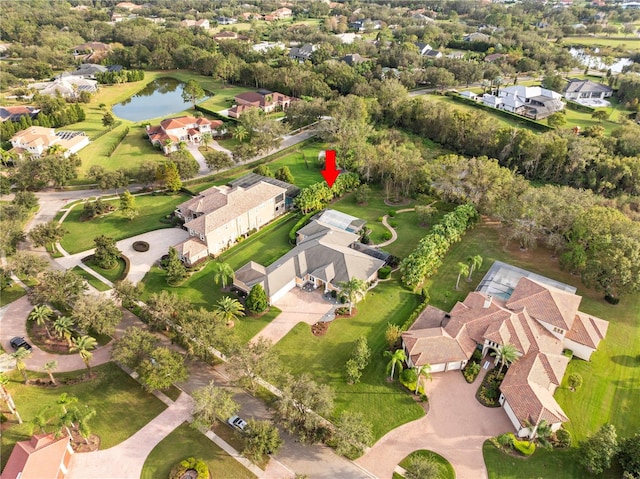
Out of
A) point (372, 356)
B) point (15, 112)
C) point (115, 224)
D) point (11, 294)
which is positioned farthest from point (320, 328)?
point (15, 112)

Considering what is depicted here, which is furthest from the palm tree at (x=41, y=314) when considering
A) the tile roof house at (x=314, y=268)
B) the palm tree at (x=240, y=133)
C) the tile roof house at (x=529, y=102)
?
the tile roof house at (x=529, y=102)

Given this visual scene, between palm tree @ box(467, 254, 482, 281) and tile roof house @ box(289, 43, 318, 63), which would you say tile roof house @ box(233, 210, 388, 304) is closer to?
palm tree @ box(467, 254, 482, 281)

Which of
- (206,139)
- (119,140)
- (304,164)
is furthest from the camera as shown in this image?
(119,140)

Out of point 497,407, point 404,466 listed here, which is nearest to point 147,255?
point 404,466

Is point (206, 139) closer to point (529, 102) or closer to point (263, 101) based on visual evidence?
point (263, 101)

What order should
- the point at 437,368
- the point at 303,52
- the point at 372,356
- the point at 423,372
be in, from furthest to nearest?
the point at 303,52 < the point at 372,356 < the point at 437,368 < the point at 423,372

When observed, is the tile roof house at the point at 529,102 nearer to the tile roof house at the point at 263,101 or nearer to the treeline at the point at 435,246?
the tile roof house at the point at 263,101

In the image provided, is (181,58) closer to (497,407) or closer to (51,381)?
(51,381)
